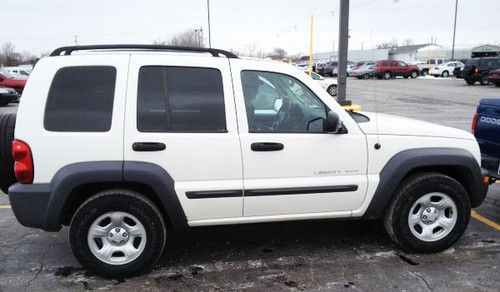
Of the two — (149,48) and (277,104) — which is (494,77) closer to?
(277,104)

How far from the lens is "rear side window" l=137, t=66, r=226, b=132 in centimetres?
375

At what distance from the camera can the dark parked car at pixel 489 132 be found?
5.13m

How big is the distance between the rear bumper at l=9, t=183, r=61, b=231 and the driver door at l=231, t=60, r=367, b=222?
156 centimetres

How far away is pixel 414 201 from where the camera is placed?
4.24m

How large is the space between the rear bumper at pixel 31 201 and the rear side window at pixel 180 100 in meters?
0.89

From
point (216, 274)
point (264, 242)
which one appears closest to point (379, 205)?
point (264, 242)

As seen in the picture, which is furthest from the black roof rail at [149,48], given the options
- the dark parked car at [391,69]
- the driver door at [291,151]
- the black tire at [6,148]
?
the dark parked car at [391,69]

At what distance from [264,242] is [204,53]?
1924 millimetres

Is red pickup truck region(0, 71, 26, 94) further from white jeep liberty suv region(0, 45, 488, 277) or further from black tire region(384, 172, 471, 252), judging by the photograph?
black tire region(384, 172, 471, 252)

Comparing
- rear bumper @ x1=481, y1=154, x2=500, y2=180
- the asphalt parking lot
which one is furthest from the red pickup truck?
rear bumper @ x1=481, y1=154, x2=500, y2=180

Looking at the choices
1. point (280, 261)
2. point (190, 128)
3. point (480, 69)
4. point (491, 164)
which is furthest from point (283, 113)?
point (480, 69)

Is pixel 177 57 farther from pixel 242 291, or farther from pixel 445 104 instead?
pixel 445 104

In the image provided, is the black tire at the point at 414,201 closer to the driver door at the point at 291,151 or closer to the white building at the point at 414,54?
the driver door at the point at 291,151

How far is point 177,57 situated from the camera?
3.87 m
